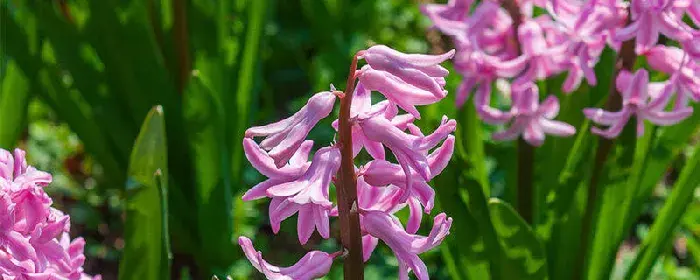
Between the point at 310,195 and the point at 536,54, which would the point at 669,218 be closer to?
the point at 536,54

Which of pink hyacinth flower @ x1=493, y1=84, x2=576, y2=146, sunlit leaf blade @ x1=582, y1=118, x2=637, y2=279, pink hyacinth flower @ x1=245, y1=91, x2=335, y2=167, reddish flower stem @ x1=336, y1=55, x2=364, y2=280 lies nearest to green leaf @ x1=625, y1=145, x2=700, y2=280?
sunlit leaf blade @ x1=582, y1=118, x2=637, y2=279

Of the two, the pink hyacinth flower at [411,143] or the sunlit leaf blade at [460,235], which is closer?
the pink hyacinth flower at [411,143]

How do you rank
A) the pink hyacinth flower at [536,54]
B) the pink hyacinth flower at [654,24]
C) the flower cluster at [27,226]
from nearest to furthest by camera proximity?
1. the flower cluster at [27,226]
2. the pink hyacinth flower at [654,24]
3. the pink hyacinth flower at [536,54]

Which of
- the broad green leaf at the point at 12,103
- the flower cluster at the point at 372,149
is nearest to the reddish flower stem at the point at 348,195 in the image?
the flower cluster at the point at 372,149

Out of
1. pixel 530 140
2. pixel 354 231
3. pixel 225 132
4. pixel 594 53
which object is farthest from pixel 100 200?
pixel 354 231

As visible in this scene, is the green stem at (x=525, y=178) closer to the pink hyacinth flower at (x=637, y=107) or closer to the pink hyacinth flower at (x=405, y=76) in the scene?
the pink hyacinth flower at (x=637, y=107)

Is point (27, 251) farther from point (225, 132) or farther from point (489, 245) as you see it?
point (225, 132)

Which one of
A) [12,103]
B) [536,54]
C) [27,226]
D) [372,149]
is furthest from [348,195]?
[12,103]
